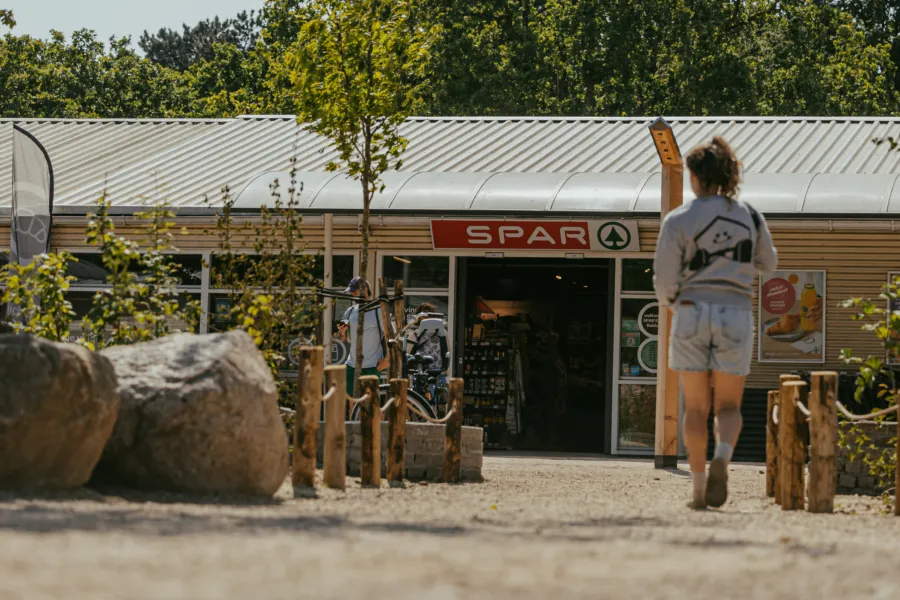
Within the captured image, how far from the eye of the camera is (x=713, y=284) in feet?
23.0

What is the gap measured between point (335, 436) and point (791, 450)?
2709 mm

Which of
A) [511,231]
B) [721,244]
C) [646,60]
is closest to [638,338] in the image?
[511,231]

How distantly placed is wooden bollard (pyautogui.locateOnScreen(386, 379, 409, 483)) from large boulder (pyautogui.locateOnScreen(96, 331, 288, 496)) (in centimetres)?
252

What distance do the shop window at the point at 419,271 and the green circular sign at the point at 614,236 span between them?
2.14 metres

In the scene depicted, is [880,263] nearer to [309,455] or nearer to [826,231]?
[826,231]

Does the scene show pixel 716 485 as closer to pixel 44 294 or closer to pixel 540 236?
pixel 44 294

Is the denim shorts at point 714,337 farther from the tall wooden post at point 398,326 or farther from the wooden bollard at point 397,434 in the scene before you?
the tall wooden post at point 398,326

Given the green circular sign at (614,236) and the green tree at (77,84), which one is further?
the green tree at (77,84)

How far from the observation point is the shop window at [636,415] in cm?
1728

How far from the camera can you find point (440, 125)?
21.9 metres

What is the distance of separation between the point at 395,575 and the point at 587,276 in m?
16.7

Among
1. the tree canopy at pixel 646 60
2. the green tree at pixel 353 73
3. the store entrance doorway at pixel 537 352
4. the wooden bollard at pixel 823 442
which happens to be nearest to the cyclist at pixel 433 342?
the green tree at pixel 353 73

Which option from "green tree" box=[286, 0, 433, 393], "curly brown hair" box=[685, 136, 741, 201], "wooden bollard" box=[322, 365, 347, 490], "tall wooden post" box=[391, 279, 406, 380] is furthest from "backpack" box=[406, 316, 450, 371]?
"curly brown hair" box=[685, 136, 741, 201]

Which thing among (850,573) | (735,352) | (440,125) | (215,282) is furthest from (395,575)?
(440,125)
